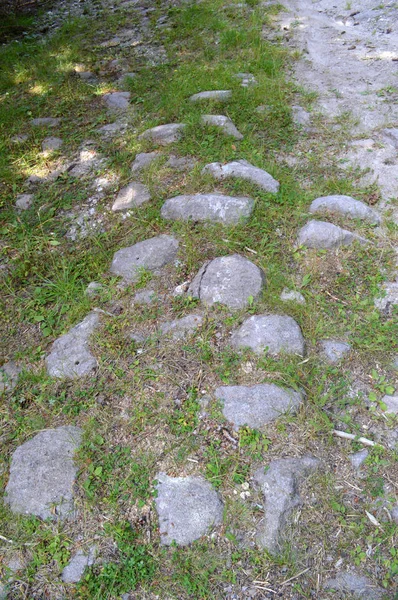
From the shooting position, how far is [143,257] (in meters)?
2.93

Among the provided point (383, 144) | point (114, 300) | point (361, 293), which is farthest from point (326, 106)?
Result: point (114, 300)

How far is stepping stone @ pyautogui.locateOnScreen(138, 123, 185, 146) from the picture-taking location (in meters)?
3.78

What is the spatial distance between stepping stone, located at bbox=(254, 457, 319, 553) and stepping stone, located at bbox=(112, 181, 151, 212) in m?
1.99

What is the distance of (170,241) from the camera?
3.00 m

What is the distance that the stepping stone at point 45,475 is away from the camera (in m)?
2.01

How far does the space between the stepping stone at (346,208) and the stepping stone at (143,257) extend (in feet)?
3.03

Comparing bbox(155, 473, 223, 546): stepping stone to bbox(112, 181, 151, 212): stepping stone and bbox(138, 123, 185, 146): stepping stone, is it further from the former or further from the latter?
bbox(138, 123, 185, 146): stepping stone

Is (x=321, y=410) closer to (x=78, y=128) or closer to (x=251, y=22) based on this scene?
(x=78, y=128)

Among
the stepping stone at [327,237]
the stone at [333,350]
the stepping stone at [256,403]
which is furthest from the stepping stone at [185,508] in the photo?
the stepping stone at [327,237]

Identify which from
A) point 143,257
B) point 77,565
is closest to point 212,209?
point 143,257

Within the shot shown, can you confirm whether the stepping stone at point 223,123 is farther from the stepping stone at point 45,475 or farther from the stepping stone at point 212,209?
the stepping stone at point 45,475

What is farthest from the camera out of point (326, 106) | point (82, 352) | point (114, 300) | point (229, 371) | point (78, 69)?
point (78, 69)

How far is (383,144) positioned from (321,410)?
7.41 feet

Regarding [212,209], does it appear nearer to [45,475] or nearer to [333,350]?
[333,350]
